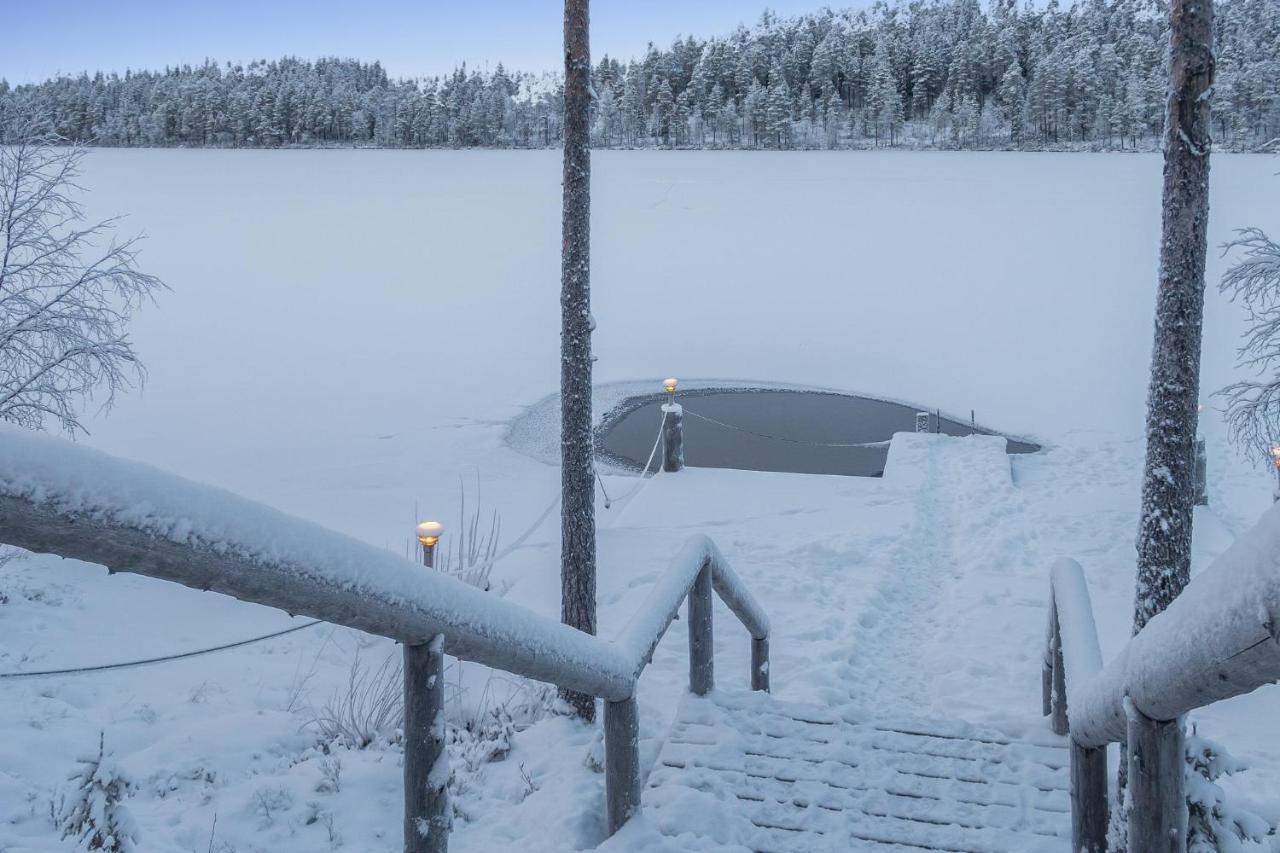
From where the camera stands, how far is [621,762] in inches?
121

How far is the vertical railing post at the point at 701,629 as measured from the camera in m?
4.12

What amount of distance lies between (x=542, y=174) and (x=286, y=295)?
2938cm

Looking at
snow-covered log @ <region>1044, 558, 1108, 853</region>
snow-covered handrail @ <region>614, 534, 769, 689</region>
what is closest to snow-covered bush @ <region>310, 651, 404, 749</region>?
snow-covered handrail @ <region>614, 534, 769, 689</region>

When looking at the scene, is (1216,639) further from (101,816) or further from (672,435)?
(672,435)

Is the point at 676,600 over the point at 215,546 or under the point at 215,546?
under

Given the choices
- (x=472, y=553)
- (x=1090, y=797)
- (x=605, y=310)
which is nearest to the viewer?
(x=1090, y=797)

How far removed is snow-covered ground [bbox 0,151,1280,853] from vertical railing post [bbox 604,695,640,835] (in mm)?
103

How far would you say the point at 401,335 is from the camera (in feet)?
66.1

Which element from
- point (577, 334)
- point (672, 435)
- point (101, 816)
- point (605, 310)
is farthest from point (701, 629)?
point (605, 310)

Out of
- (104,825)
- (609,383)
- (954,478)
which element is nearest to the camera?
(104,825)

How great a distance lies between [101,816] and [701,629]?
2.28 meters

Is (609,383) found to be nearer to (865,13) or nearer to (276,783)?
(276,783)

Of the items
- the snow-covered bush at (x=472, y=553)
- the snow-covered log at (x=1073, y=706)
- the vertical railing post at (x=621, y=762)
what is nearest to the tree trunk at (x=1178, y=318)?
the snow-covered log at (x=1073, y=706)

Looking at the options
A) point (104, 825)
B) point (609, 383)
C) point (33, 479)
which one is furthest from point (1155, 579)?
point (609, 383)
